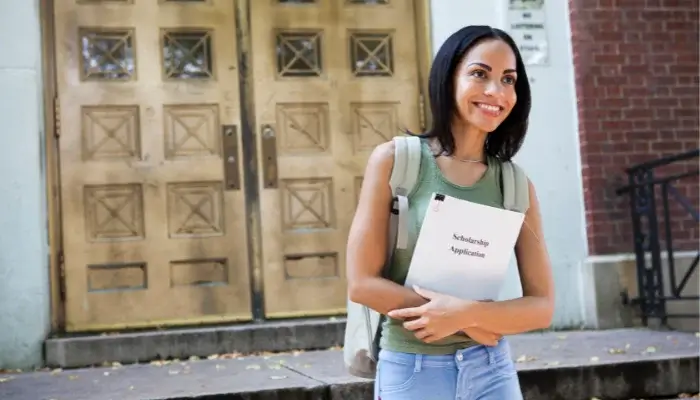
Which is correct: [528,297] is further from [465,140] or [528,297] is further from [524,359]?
[524,359]

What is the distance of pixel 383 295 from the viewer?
1.70 m

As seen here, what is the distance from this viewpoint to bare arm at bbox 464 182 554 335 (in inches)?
67.3

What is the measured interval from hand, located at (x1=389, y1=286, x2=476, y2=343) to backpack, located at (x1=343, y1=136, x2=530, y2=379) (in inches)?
5.7

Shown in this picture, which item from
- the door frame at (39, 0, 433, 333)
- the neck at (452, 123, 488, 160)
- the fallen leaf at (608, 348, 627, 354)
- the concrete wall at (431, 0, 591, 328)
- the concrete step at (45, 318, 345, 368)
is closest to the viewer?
the neck at (452, 123, 488, 160)

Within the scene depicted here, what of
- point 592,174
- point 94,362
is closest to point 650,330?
point 592,174

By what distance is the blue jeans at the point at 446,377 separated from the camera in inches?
66.9

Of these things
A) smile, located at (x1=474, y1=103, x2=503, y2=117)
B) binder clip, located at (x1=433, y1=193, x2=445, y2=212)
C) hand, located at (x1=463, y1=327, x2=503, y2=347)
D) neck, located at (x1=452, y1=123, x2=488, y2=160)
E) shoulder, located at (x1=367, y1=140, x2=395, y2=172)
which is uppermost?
smile, located at (x1=474, y1=103, x2=503, y2=117)

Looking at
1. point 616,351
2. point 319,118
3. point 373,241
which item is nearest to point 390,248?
point 373,241

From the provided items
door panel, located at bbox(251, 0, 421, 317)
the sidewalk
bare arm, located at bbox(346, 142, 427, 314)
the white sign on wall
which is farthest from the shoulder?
the white sign on wall

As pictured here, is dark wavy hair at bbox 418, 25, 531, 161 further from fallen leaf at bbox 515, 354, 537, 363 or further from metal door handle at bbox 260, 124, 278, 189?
metal door handle at bbox 260, 124, 278, 189

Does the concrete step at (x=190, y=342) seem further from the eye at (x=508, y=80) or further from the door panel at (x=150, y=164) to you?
the eye at (x=508, y=80)

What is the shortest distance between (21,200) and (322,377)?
2.43 m

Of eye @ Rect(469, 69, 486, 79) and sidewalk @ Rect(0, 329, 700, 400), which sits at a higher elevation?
eye @ Rect(469, 69, 486, 79)

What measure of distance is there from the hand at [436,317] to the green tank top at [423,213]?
0.06m
